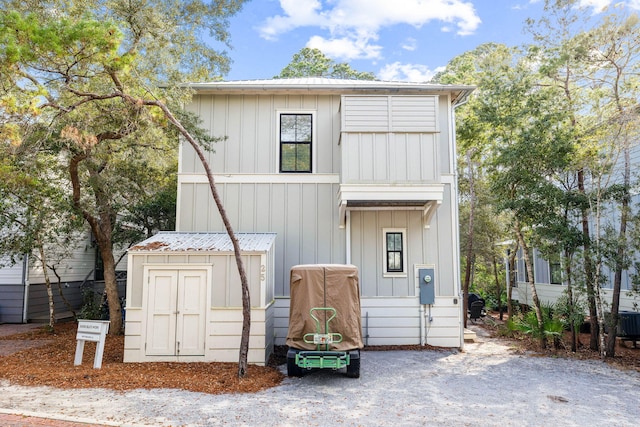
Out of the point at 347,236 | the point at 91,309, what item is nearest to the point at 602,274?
the point at 347,236

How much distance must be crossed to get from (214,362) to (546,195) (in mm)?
8415

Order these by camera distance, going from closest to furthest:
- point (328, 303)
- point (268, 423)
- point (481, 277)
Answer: point (268, 423), point (328, 303), point (481, 277)

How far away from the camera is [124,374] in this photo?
6969 millimetres

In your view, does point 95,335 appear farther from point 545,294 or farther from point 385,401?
point 545,294

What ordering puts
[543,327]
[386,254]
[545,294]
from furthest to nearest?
1. [545,294]
2. [386,254]
3. [543,327]

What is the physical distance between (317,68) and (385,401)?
27.0 meters

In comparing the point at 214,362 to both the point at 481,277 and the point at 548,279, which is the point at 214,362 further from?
the point at 481,277

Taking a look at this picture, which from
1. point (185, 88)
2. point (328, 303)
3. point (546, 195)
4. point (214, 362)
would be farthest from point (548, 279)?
point (185, 88)

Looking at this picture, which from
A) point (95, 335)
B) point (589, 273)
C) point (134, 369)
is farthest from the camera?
point (589, 273)

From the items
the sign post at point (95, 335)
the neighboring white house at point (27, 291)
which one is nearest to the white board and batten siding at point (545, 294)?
the sign post at point (95, 335)

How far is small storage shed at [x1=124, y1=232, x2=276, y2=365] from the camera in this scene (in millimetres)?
7961

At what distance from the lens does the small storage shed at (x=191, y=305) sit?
7961mm

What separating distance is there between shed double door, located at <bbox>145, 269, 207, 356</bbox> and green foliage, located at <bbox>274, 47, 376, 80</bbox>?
23718 mm

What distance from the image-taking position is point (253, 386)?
6.55m
